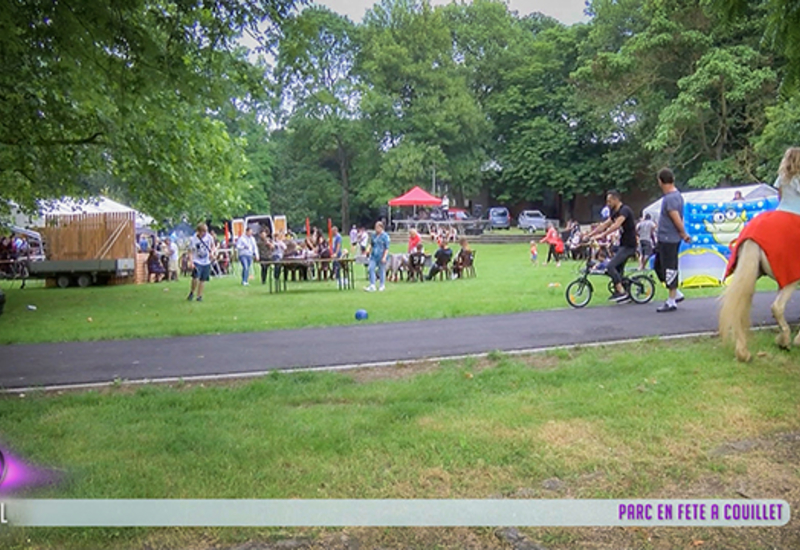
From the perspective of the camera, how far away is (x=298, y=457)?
14.7ft

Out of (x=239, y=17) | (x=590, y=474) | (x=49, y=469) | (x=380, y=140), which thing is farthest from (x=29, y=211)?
(x=380, y=140)

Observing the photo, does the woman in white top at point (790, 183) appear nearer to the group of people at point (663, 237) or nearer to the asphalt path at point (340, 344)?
the asphalt path at point (340, 344)

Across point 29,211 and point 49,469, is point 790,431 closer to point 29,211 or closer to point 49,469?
point 49,469

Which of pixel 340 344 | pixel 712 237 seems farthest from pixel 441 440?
pixel 712 237

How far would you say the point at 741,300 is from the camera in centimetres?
601

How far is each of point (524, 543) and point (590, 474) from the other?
92 centimetres

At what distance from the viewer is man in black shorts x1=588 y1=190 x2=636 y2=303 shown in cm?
1057

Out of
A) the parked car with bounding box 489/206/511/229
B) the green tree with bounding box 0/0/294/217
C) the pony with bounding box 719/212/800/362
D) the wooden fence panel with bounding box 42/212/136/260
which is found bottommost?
the pony with bounding box 719/212/800/362

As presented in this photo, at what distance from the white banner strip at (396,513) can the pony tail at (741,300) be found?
2.58 metres

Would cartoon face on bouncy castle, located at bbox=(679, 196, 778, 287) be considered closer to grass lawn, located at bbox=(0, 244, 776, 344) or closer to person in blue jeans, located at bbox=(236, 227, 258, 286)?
grass lawn, located at bbox=(0, 244, 776, 344)

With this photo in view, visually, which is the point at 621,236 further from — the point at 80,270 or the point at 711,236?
the point at 80,270

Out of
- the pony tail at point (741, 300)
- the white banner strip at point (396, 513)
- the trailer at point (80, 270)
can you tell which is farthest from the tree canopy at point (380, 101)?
the trailer at point (80, 270)

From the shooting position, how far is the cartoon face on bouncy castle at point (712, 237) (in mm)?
13336

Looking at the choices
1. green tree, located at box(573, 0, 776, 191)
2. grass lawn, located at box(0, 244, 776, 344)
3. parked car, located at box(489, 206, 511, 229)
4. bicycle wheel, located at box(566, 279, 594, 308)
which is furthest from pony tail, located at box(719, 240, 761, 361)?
parked car, located at box(489, 206, 511, 229)
